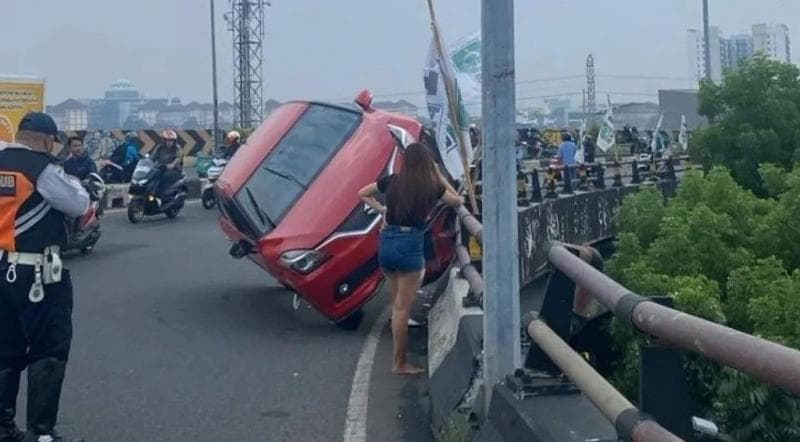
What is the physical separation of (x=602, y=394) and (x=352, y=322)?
293 inches

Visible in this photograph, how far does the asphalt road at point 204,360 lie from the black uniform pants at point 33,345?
0.67 meters

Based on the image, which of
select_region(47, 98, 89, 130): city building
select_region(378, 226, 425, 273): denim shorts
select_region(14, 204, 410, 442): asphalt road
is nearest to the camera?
select_region(14, 204, 410, 442): asphalt road

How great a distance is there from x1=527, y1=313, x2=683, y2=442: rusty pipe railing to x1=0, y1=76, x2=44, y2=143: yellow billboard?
18.6 m

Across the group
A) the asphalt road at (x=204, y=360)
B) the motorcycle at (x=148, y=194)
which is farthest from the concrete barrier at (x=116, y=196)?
the asphalt road at (x=204, y=360)

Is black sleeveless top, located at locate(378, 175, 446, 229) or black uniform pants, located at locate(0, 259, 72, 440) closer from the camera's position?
black uniform pants, located at locate(0, 259, 72, 440)

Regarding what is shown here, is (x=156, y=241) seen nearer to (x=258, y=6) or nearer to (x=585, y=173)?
(x=585, y=173)

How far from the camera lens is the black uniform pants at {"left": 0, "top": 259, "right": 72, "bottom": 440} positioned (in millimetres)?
7078

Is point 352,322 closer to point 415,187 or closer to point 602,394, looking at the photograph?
point 415,187

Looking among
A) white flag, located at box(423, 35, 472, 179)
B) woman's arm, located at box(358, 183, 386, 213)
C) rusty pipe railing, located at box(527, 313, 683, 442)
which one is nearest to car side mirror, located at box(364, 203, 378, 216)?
woman's arm, located at box(358, 183, 386, 213)

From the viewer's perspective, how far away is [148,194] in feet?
75.6

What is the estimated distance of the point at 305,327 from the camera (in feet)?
39.0

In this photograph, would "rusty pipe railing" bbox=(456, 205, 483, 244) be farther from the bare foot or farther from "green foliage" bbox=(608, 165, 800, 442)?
the bare foot

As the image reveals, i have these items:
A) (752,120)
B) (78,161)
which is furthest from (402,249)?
(752,120)

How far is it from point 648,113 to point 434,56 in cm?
5470
